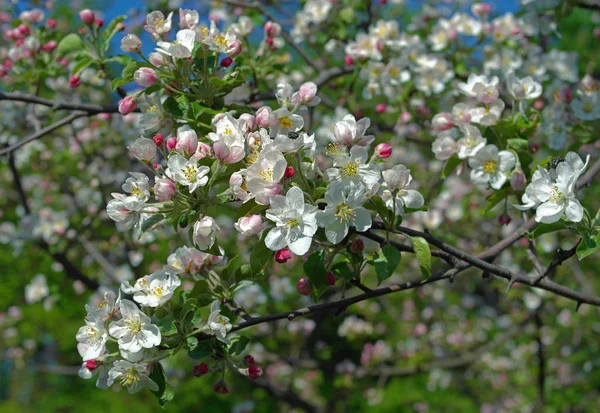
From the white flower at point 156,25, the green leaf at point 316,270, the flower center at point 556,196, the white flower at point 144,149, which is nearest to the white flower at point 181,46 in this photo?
the white flower at point 156,25

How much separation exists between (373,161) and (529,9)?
6.39 feet

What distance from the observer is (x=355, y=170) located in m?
1.34

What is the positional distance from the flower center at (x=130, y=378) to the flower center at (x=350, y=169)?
2.13 ft

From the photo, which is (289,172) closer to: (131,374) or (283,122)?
(283,122)

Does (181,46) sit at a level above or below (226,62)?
above

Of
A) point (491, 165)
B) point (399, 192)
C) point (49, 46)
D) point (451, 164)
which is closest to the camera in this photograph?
point (399, 192)

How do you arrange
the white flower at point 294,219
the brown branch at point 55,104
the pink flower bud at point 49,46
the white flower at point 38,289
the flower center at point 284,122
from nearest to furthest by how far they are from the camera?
1. the white flower at point 294,219
2. the flower center at point 284,122
3. the brown branch at point 55,104
4. the pink flower bud at point 49,46
5. the white flower at point 38,289

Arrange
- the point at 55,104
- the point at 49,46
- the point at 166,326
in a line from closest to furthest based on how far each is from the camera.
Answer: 1. the point at 166,326
2. the point at 55,104
3. the point at 49,46

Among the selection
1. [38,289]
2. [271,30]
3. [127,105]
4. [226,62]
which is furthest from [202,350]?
[38,289]

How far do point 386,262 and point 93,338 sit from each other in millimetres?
711

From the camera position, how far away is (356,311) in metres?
4.80

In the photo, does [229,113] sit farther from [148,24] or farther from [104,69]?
[104,69]

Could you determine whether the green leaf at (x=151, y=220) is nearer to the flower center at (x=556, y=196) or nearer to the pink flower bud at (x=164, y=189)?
the pink flower bud at (x=164, y=189)

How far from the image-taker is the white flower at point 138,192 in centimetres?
132
